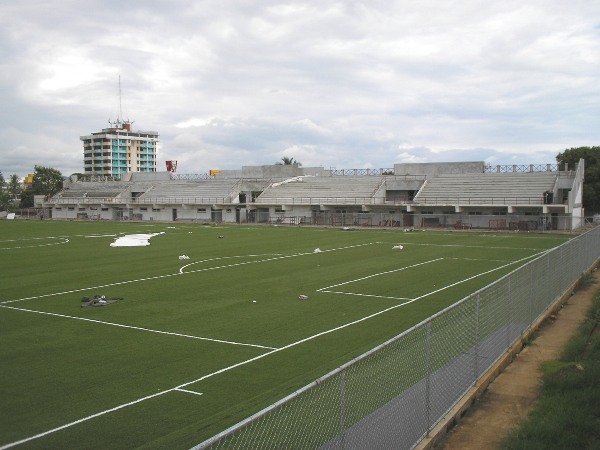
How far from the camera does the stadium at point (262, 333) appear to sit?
8.72 m

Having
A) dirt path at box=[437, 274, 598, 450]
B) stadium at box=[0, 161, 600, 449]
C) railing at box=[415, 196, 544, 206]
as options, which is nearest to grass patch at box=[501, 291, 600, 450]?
dirt path at box=[437, 274, 598, 450]

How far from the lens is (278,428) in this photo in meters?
8.59

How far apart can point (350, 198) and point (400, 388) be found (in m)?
64.2

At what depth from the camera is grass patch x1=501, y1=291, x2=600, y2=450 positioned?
8062 mm

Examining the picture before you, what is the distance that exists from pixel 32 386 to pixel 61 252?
29.4 metres

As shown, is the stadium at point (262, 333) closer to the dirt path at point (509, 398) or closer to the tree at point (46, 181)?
the dirt path at point (509, 398)

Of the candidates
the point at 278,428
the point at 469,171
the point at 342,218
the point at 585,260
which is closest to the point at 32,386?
the point at 278,428

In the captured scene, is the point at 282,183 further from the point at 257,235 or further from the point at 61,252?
the point at 61,252

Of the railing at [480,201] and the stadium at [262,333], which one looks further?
the railing at [480,201]

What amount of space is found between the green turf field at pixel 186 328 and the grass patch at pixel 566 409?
171 inches

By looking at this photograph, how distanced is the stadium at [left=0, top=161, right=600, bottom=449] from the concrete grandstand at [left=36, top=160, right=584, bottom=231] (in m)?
13.5

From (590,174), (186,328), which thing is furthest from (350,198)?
(186,328)

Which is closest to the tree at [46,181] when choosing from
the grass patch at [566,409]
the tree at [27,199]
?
the tree at [27,199]

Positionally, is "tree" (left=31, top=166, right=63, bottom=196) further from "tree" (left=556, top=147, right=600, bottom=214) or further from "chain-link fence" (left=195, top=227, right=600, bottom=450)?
"chain-link fence" (left=195, top=227, right=600, bottom=450)
